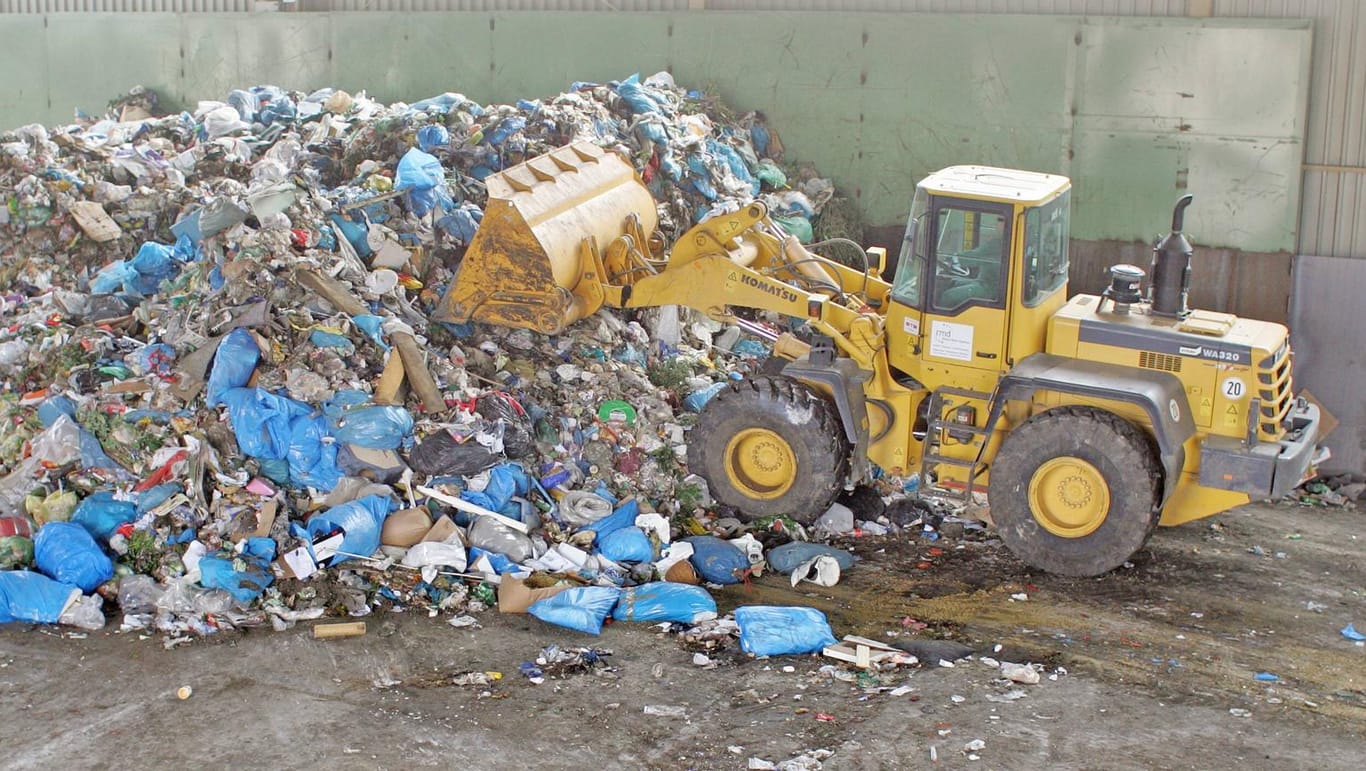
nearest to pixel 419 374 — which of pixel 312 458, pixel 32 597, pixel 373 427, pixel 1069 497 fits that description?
pixel 373 427

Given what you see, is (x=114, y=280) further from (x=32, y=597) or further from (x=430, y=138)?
(x=32, y=597)

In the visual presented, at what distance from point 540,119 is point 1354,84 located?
615cm

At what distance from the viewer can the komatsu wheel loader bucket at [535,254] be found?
850 cm

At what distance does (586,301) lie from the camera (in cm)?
879

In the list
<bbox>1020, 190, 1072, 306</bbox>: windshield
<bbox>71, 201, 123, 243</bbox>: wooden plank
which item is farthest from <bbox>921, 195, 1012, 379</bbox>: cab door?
<bbox>71, 201, 123, 243</bbox>: wooden plank

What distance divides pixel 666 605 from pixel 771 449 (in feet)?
4.30

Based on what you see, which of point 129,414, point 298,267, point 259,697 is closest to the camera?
point 259,697

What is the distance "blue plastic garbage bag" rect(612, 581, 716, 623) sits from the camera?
278 inches

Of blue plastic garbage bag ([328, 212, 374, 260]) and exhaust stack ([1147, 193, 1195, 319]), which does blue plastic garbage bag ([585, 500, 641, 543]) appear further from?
exhaust stack ([1147, 193, 1195, 319])

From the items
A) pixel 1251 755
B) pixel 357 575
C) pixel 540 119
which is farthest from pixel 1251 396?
pixel 540 119

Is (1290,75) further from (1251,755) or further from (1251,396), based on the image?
(1251,755)

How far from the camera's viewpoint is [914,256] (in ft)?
24.6

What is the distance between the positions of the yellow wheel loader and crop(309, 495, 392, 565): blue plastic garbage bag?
1.81 m

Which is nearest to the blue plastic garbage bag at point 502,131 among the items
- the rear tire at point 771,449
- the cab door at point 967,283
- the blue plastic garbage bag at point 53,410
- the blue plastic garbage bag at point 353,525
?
the rear tire at point 771,449
